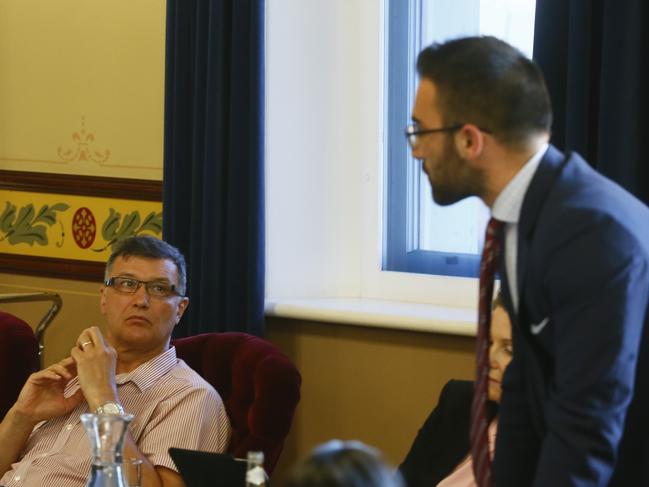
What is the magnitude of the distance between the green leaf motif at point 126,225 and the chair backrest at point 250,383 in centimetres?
90

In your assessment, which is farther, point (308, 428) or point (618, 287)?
point (308, 428)

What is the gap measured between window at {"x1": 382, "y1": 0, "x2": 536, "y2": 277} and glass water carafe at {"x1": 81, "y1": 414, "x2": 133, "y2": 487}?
1.82 m

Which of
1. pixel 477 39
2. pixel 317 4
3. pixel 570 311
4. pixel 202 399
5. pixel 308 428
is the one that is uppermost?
pixel 317 4

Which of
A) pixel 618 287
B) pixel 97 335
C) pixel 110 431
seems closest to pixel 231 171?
pixel 97 335

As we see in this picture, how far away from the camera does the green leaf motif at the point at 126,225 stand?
12.7ft

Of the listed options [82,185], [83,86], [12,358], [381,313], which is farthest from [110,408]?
[83,86]

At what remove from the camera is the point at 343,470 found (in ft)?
2.75

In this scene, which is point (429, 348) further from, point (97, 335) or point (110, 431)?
point (110, 431)

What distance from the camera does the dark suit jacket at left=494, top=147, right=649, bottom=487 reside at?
5.42 feet

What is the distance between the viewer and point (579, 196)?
1.73m

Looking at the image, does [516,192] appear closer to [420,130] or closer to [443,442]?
[420,130]

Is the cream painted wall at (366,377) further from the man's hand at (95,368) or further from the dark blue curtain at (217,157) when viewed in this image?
the man's hand at (95,368)

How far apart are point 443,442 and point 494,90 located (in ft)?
3.57

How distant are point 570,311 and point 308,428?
6.49 ft
